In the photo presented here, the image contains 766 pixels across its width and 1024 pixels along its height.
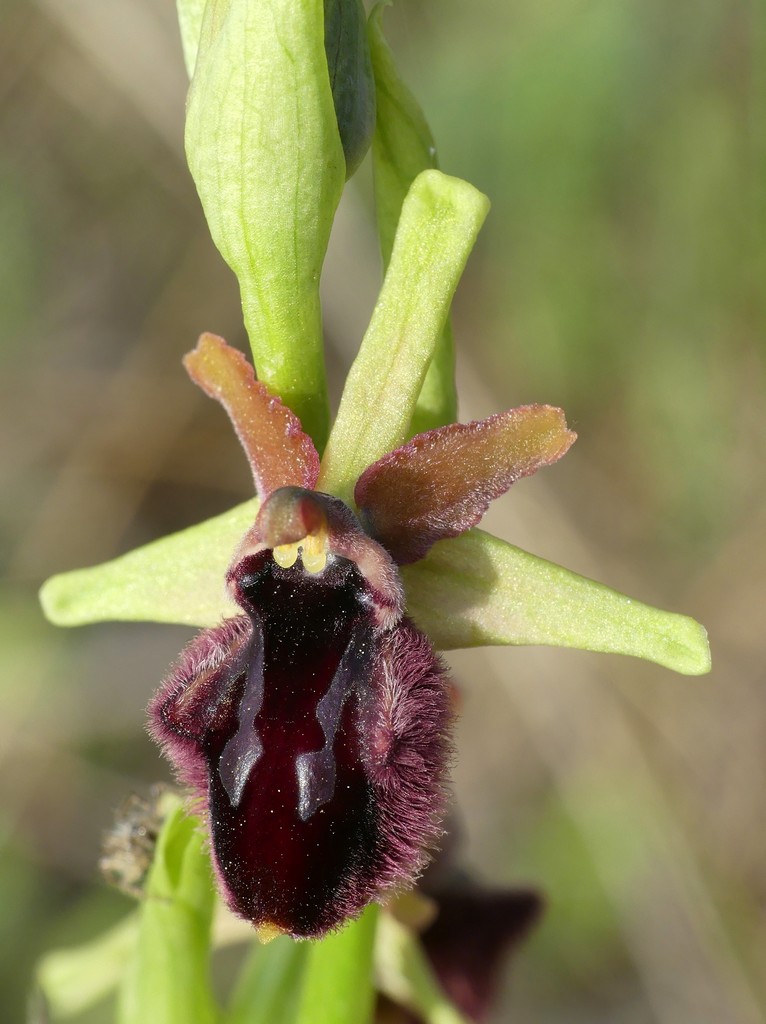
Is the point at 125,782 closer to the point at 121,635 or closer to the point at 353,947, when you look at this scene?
the point at 121,635

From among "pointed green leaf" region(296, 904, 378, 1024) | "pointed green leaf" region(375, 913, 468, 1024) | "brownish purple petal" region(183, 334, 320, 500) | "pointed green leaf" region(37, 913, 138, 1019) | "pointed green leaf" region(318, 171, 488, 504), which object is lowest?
"pointed green leaf" region(37, 913, 138, 1019)

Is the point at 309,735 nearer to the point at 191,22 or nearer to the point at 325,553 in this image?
the point at 325,553

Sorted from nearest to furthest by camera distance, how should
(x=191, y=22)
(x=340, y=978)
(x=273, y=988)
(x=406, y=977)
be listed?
1. (x=191, y=22)
2. (x=340, y=978)
3. (x=273, y=988)
4. (x=406, y=977)

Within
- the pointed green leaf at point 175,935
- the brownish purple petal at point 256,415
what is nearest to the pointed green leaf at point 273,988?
the pointed green leaf at point 175,935

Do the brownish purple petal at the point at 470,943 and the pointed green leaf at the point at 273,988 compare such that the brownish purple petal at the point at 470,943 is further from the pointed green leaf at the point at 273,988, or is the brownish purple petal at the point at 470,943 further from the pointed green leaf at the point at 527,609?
the pointed green leaf at the point at 527,609

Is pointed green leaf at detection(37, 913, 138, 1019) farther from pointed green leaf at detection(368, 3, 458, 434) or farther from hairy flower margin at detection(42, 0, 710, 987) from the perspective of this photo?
pointed green leaf at detection(368, 3, 458, 434)

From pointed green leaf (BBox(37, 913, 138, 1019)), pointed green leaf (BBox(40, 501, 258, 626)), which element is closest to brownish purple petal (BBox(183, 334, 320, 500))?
pointed green leaf (BBox(40, 501, 258, 626))

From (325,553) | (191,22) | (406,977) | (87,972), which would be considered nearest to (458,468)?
(325,553)
